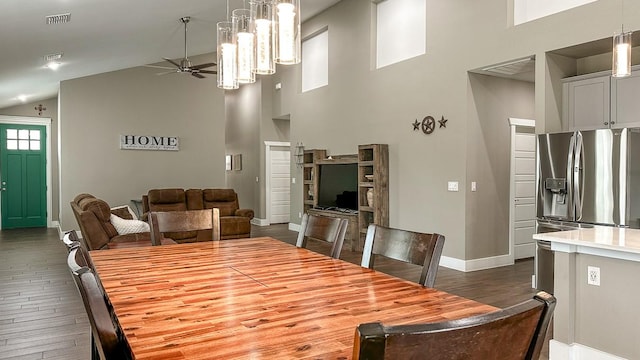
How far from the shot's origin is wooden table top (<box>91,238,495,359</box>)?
1.07 metres

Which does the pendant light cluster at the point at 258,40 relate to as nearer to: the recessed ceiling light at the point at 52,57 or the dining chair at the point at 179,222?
the dining chair at the point at 179,222

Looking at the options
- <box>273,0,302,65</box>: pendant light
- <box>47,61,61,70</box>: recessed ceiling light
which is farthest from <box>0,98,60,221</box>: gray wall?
<box>273,0,302,65</box>: pendant light

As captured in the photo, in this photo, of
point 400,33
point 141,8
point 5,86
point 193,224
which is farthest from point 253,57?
point 5,86

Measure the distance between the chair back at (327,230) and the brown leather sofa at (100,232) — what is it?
292cm

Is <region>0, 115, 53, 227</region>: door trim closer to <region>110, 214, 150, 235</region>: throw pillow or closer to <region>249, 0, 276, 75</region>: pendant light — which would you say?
<region>110, 214, 150, 235</region>: throw pillow

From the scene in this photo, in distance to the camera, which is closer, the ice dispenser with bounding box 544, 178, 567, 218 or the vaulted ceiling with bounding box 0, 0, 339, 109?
the ice dispenser with bounding box 544, 178, 567, 218

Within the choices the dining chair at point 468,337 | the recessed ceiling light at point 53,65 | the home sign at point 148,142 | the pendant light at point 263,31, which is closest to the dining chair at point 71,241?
the pendant light at point 263,31

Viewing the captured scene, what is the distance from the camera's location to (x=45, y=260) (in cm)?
634

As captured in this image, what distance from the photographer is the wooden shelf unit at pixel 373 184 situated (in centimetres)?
663

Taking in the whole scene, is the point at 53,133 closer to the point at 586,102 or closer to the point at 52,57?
the point at 52,57

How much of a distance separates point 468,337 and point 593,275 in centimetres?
244

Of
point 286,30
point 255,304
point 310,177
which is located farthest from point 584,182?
point 310,177

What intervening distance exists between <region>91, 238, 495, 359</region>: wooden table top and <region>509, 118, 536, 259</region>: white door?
469cm

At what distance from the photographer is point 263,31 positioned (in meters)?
2.05
